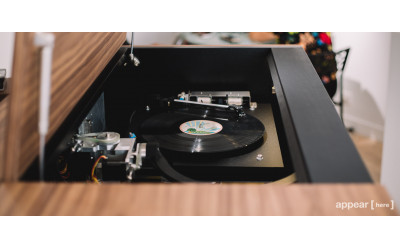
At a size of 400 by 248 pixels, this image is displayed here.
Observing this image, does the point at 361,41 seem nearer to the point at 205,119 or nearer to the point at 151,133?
the point at 205,119

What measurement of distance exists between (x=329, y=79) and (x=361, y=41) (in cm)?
67

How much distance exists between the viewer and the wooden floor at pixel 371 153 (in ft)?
8.94

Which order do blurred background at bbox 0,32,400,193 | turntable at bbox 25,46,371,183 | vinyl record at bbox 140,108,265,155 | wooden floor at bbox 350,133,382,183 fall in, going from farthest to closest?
1. blurred background at bbox 0,32,400,193
2. wooden floor at bbox 350,133,382,183
3. vinyl record at bbox 140,108,265,155
4. turntable at bbox 25,46,371,183

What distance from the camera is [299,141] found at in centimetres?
69

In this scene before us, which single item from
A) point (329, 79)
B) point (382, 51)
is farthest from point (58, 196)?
point (382, 51)

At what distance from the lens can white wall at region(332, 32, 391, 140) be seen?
3.14m

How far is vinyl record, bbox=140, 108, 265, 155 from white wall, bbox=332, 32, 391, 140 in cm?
222

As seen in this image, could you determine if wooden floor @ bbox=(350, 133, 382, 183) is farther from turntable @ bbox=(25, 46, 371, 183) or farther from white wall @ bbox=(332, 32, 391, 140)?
turntable @ bbox=(25, 46, 371, 183)

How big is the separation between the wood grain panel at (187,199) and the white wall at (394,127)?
157cm

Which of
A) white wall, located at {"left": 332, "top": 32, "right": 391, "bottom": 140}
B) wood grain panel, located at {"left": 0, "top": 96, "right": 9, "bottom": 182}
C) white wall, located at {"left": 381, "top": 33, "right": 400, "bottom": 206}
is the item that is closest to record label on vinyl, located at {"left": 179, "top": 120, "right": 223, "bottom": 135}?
wood grain panel, located at {"left": 0, "top": 96, "right": 9, "bottom": 182}

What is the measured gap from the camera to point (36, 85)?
2.14 feet

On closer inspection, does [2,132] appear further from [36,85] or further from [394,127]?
[394,127]

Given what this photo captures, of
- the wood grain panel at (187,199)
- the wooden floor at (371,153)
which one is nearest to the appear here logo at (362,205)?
the wood grain panel at (187,199)

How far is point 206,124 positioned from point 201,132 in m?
0.07
